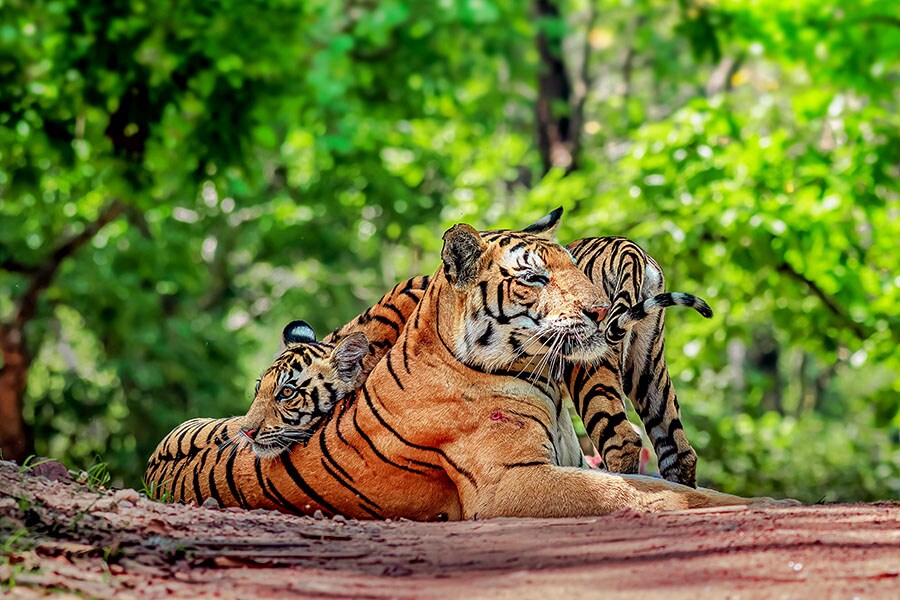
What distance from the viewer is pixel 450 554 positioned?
13.2ft

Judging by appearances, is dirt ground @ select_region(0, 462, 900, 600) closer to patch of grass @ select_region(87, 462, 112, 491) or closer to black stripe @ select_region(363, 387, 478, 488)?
black stripe @ select_region(363, 387, 478, 488)

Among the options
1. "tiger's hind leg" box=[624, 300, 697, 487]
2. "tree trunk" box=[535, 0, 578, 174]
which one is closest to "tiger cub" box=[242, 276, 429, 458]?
"tiger's hind leg" box=[624, 300, 697, 487]

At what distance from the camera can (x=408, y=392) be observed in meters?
5.24

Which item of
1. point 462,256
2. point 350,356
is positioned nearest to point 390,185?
point 350,356

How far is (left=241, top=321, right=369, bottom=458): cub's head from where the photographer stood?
5.56 metres

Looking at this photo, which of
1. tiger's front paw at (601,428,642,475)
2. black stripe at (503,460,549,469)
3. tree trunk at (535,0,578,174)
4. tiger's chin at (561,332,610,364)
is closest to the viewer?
black stripe at (503,460,549,469)

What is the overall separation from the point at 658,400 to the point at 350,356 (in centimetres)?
145

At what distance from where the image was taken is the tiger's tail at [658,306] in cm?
516

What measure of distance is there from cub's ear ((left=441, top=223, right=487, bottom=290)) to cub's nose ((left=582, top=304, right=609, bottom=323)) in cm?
51

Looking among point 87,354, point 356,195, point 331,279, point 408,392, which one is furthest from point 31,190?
point 87,354

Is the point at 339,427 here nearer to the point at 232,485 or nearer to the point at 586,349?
the point at 232,485

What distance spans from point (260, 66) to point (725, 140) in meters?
5.19

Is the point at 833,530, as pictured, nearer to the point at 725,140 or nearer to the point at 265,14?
the point at 725,140

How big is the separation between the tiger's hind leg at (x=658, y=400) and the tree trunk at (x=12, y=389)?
29.6 ft
